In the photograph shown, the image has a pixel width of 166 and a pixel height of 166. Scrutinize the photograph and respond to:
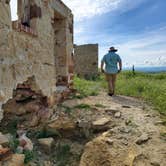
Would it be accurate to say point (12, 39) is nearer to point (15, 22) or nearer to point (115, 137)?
point (15, 22)

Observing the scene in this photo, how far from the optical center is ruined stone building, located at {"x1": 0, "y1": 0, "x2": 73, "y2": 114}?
3785mm

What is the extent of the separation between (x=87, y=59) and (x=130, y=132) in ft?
32.1

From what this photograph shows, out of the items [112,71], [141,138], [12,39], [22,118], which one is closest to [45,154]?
[22,118]

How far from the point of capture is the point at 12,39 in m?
3.98

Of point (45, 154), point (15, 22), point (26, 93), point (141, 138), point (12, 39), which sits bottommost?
point (45, 154)

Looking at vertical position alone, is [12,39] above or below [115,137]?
above

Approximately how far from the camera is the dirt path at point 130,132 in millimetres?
3883

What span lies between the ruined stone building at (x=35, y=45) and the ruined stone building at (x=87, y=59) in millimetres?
6925

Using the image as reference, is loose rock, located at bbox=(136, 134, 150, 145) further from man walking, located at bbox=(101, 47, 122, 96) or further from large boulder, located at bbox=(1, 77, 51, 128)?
man walking, located at bbox=(101, 47, 122, 96)

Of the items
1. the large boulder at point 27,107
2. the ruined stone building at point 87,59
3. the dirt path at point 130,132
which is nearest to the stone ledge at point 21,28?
the large boulder at point 27,107

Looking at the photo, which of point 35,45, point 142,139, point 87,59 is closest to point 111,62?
point 35,45

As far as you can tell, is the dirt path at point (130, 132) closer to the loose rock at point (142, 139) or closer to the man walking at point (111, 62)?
the loose rock at point (142, 139)

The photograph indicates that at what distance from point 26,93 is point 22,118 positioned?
1.65ft

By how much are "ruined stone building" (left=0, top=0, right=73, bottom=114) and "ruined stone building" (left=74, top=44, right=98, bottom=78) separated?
693 centimetres
